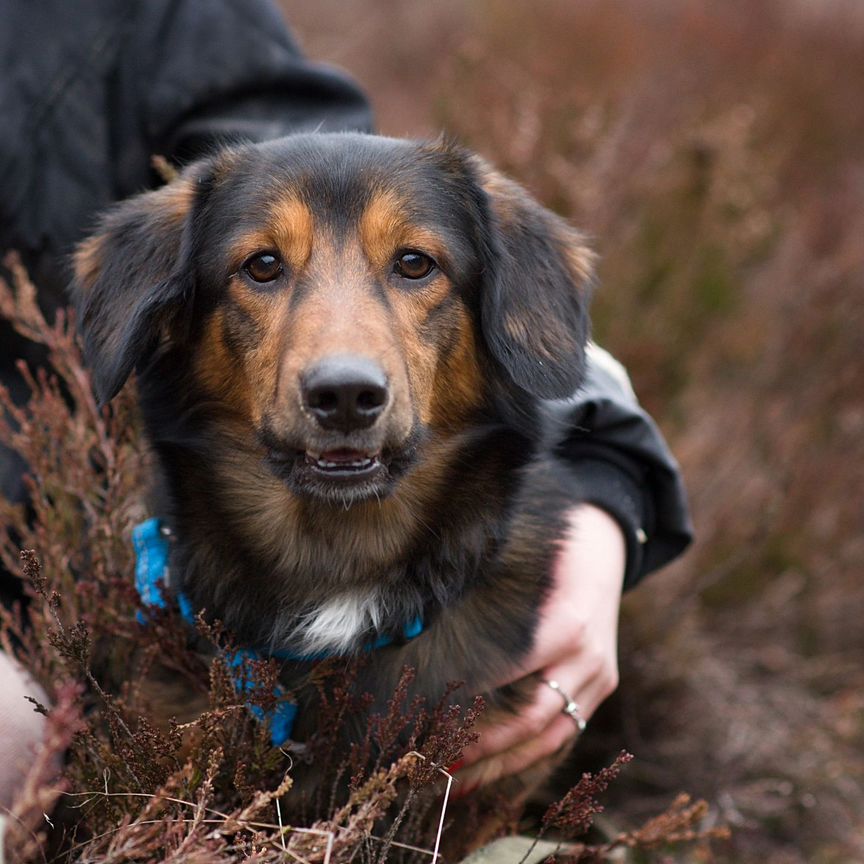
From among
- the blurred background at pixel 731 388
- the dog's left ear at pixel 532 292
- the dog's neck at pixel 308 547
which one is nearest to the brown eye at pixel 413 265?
the dog's left ear at pixel 532 292

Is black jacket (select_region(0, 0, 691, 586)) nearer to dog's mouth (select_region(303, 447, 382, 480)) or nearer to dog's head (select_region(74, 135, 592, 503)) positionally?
dog's head (select_region(74, 135, 592, 503))

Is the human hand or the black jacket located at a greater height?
the black jacket

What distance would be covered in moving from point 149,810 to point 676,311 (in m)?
3.85

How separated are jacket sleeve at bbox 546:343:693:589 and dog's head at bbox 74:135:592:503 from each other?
29 cm

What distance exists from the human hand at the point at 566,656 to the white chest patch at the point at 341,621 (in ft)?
1.12

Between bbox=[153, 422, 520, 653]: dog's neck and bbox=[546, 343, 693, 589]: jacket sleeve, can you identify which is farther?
bbox=[546, 343, 693, 589]: jacket sleeve

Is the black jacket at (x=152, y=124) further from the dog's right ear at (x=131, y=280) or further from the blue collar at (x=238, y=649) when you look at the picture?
the blue collar at (x=238, y=649)

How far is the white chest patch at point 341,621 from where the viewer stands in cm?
226

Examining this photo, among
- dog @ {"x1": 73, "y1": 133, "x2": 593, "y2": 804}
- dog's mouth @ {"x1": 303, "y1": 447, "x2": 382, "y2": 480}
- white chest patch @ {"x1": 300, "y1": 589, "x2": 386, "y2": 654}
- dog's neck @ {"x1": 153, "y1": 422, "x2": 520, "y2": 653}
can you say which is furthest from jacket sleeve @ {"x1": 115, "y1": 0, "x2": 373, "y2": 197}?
white chest patch @ {"x1": 300, "y1": 589, "x2": 386, "y2": 654}

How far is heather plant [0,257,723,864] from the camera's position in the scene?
1.67m

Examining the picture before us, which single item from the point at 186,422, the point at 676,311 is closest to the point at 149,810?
the point at 186,422

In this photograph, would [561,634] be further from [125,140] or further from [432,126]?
[432,126]

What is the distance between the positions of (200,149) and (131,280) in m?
0.82

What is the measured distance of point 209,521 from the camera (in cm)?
239
